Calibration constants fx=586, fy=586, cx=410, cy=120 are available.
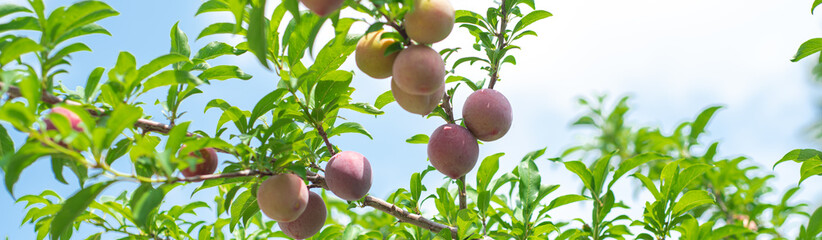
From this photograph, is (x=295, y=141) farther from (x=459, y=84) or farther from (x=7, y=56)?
(x=7, y=56)

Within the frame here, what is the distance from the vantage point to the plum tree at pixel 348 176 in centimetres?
144

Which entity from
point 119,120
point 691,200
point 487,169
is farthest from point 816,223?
point 119,120

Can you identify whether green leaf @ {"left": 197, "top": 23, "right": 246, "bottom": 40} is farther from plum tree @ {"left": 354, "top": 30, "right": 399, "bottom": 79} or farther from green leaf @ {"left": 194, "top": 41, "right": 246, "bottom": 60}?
plum tree @ {"left": 354, "top": 30, "right": 399, "bottom": 79}

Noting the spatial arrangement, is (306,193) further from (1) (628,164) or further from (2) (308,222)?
(1) (628,164)

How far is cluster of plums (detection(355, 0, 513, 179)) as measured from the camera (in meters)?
1.19

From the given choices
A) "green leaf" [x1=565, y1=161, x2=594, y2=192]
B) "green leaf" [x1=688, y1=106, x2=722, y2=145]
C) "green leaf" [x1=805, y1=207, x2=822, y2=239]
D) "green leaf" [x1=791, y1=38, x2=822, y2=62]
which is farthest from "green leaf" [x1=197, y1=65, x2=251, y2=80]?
"green leaf" [x1=688, y1=106, x2=722, y2=145]

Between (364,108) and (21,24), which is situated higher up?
(21,24)

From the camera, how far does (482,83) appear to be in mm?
1752

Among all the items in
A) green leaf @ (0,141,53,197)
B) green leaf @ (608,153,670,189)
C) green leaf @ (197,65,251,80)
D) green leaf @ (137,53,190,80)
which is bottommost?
green leaf @ (608,153,670,189)

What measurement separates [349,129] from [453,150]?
1.23ft

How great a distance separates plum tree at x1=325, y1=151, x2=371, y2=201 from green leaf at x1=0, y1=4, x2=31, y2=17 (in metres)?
0.76

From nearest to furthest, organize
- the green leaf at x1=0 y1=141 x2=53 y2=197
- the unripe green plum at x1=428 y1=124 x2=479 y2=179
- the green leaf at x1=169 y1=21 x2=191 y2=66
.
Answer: the green leaf at x1=0 y1=141 x2=53 y2=197 → the unripe green plum at x1=428 y1=124 x2=479 y2=179 → the green leaf at x1=169 y1=21 x2=191 y2=66

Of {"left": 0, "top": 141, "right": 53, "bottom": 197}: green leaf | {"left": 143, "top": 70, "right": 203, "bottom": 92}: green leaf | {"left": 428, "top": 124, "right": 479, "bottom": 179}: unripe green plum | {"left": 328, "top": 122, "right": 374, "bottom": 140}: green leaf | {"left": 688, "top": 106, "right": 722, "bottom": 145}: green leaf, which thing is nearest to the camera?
{"left": 0, "top": 141, "right": 53, "bottom": 197}: green leaf

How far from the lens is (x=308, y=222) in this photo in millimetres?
1562
